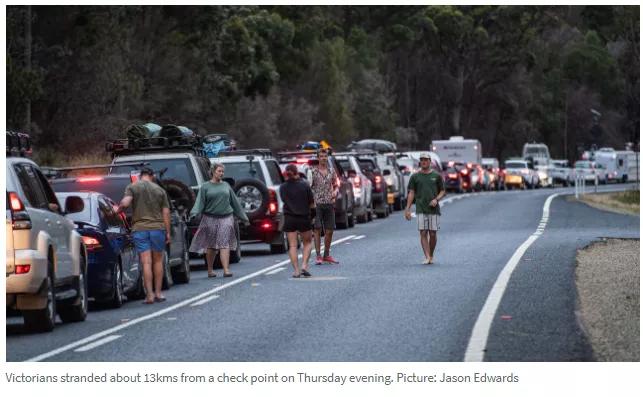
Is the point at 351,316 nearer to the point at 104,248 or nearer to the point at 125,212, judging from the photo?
the point at 104,248

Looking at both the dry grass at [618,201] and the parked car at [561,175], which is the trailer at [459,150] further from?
the dry grass at [618,201]

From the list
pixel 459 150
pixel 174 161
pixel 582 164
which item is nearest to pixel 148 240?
pixel 174 161

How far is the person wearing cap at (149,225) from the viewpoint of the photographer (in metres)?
20.1

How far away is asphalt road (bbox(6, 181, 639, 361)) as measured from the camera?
543 inches

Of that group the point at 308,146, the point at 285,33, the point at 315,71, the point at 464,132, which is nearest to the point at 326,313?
the point at 308,146

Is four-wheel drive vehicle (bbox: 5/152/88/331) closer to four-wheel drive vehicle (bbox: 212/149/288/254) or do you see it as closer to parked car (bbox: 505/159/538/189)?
four-wheel drive vehicle (bbox: 212/149/288/254)

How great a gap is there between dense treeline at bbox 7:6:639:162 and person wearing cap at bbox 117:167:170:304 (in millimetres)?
25560

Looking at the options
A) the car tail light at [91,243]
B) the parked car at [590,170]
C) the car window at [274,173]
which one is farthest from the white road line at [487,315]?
the parked car at [590,170]

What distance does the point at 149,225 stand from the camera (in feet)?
66.3

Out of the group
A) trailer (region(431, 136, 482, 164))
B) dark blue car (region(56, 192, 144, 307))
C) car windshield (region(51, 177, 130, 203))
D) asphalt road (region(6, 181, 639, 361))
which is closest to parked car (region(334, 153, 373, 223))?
asphalt road (region(6, 181, 639, 361))

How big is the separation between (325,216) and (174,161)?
8.06ft

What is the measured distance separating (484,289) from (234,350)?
21.8 feet

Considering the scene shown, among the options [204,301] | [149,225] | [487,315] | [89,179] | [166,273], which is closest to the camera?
[487,315]
